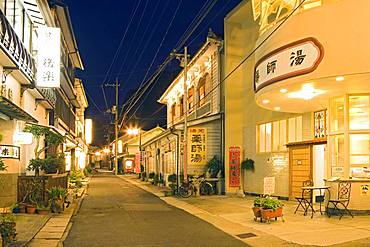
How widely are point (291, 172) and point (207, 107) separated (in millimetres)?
10661

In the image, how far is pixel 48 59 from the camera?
2039 centimetres

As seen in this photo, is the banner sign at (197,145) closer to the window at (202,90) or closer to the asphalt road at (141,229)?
the window at (202,90)

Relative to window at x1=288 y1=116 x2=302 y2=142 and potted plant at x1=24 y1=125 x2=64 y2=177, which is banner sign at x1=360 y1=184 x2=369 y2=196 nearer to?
window at x1=288 y1=116 x2=302 y2=142

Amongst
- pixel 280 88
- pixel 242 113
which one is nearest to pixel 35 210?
pixel 280 88

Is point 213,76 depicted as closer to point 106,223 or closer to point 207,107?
point 207,107

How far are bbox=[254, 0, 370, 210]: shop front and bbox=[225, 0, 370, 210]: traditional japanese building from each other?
0.09ft

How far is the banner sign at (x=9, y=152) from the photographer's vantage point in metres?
16.6

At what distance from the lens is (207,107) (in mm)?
30078

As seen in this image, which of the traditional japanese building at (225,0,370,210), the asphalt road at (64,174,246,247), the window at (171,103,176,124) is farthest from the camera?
the window at (171,103,176,124)

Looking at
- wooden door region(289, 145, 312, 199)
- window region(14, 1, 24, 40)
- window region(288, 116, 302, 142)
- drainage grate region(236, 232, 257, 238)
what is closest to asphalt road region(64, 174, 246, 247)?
drainage grate region(236, 232, 257, 238)

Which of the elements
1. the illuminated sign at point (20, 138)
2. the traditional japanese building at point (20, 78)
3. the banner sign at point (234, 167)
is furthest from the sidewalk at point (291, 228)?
the traditional japanese building at point (20, 78)

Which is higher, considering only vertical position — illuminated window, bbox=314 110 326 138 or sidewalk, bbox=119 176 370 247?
illuminated window, bbox=314 110 326 138

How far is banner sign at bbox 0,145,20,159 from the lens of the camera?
1656cm

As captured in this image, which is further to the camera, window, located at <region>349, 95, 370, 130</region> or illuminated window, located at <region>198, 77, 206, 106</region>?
illuminated window, located at <region>198, 77, 206, 106</region>
